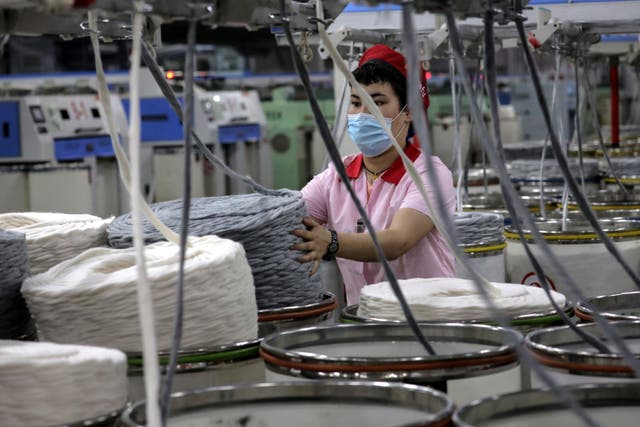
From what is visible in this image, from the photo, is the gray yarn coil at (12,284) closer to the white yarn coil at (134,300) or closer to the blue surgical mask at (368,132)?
the white yarn coil at (134,300)

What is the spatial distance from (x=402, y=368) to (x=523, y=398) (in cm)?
16

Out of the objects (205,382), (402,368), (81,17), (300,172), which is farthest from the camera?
(300,172)

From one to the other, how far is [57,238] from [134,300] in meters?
0.44

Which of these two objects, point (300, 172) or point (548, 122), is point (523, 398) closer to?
point (548, 122)

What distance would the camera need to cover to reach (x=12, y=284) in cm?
155

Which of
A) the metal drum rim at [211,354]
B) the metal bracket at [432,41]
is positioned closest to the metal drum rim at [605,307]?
the metal drum rim at [211,354]

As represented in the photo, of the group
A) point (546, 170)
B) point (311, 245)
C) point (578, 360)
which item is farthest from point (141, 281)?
point (546, 170)

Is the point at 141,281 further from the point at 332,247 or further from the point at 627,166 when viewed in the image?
the point at 627,166

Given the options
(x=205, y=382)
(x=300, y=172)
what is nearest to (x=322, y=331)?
(x=205, y=382)

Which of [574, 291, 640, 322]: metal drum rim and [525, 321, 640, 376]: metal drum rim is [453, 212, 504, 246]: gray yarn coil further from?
[525, 321, 640, 376]: metal drum rim

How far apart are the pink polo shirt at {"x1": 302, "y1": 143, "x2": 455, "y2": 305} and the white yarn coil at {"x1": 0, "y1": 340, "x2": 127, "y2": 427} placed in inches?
54.3

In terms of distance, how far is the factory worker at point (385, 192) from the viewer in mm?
2523

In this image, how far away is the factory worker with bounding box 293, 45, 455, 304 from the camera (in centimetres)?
252

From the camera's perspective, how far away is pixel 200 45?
14930mm
